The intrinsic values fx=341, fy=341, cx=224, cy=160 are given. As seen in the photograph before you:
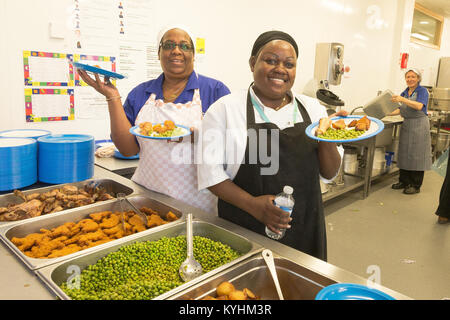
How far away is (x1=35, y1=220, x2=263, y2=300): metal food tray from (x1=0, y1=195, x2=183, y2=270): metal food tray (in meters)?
0.02

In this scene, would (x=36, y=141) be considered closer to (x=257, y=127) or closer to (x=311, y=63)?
(x=257, y=127)

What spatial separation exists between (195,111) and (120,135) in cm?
39

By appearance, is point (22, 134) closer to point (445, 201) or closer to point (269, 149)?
point (269, 149)

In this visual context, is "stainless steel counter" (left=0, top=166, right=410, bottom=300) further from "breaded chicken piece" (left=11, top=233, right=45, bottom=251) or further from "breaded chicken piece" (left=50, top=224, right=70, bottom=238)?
"breaded chicken piece" (left=50, top=224, right=70, bottom=238)

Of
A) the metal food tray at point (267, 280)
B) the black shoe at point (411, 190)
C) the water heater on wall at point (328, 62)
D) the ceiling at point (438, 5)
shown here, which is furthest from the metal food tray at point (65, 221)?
the ceiling at point (438, 5)

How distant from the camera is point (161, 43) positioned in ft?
5.56

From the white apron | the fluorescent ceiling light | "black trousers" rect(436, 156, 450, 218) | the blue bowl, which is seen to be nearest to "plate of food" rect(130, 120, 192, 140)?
the white apron

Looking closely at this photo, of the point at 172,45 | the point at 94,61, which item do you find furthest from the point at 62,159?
the point at 94,61

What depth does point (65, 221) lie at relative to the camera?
4.75ft

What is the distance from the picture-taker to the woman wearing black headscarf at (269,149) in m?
1.32

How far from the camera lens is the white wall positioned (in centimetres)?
221

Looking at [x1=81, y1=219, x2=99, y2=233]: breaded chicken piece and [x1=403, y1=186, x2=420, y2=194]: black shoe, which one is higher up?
[x1=81, y1=219, x2=99, y2=233]: breaded chicken piece

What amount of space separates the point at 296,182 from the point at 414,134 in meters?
4.16

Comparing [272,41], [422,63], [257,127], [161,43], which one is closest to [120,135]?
[161,43]
